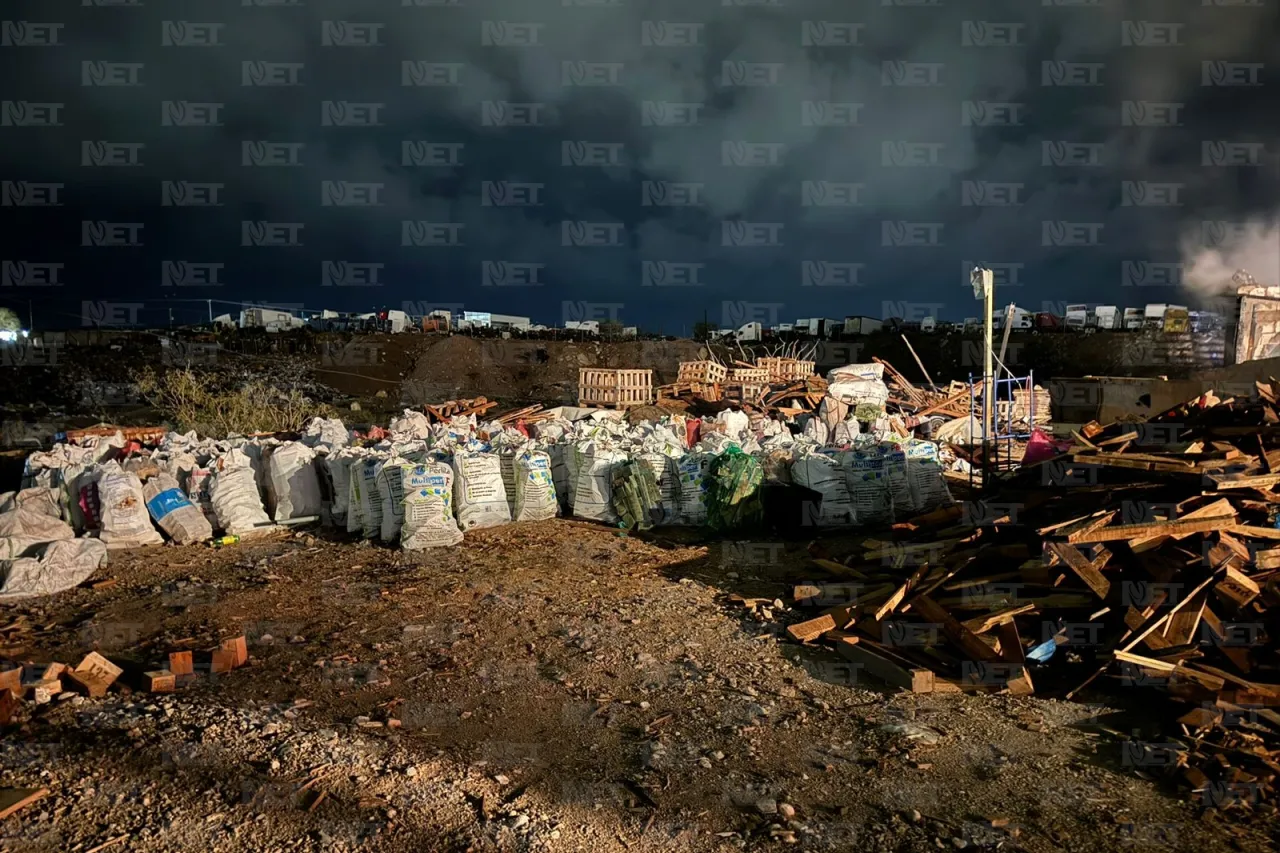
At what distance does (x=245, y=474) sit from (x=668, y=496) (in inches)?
169

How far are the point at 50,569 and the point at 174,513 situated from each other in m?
1.30

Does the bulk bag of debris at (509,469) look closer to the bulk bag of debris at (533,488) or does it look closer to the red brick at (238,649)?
the bulk bag of debris at (533,488)

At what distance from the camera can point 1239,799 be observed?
3047 mm

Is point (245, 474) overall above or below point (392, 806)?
above

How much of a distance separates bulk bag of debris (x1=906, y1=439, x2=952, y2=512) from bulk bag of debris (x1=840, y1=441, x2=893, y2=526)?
1.06 feet

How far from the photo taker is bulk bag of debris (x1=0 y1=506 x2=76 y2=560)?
20.7 ft

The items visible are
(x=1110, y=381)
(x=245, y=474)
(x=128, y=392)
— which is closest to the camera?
(x=245, y=474)

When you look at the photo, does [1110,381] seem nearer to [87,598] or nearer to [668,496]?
[668,496]

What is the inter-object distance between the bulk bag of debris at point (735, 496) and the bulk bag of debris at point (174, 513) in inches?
193

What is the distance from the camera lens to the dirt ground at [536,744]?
9.62 feet

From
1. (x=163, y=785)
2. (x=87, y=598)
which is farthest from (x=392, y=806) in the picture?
(x=87, y=598)

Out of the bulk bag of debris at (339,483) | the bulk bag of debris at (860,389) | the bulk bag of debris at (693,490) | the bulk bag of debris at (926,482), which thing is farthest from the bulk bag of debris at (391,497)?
the bulk bag of debris at (860,389)

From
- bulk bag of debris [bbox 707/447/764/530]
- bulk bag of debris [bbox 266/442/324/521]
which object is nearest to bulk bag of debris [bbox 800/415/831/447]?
bulk bag of debris [bbox 707/447/764/530]

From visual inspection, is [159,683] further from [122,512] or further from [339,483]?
[339,483]
